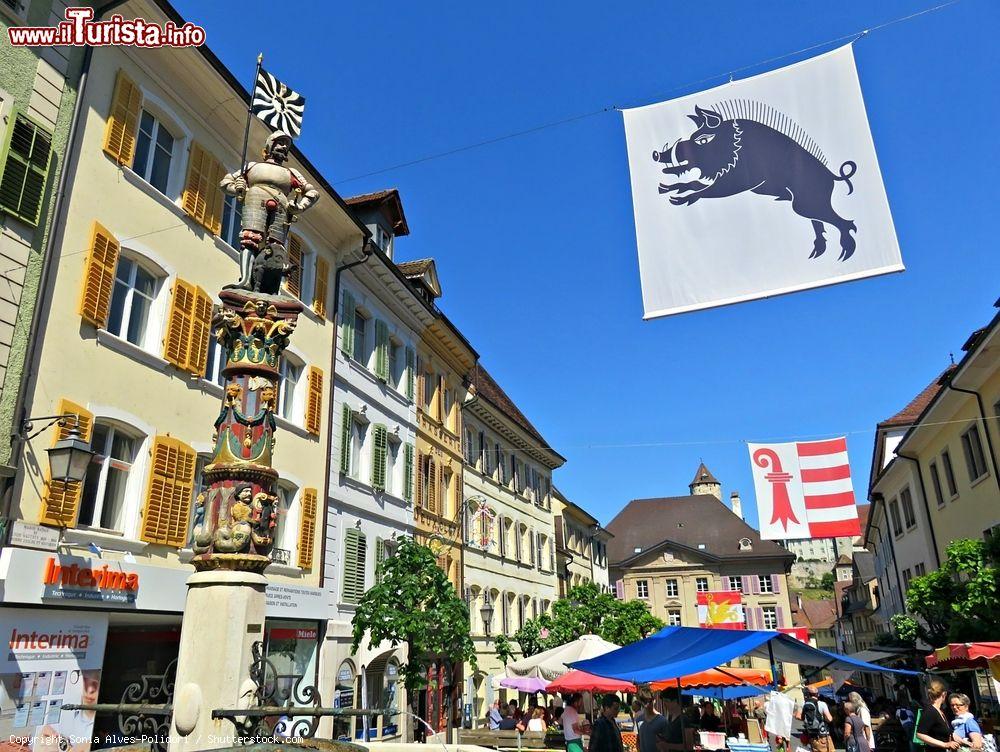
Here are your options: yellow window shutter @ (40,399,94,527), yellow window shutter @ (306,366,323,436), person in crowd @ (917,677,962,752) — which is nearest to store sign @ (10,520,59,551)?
yellow window shutter @ (40,399,94,527)

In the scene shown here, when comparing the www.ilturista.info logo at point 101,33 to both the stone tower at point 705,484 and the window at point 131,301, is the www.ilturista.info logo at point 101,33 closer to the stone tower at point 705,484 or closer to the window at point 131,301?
the window at point 131,301

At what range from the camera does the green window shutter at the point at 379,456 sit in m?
20.6

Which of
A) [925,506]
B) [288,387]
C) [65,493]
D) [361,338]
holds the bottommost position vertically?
[65,493]

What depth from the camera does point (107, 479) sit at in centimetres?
1173

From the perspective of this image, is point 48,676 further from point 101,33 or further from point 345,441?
point 345,441

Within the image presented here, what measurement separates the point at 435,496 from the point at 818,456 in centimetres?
1274

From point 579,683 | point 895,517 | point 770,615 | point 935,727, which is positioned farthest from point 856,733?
point 770,615

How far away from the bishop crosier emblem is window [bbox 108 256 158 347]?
12.0 meters

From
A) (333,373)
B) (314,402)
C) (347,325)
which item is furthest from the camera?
(347,325)

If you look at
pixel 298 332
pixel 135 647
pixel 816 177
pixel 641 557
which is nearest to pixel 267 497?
pixel 816 177

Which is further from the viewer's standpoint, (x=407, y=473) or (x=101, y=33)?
(x=407, y=473)

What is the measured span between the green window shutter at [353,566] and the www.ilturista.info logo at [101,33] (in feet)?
37.2

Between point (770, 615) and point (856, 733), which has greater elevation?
point (770, 615)

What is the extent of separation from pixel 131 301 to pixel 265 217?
7132mm
